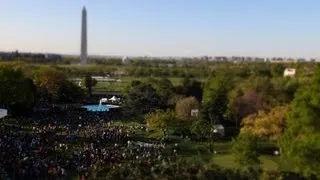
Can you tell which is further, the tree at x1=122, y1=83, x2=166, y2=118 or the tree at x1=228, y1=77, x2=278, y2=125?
the tree at x1=122, y1=83, x2=166, y2=118

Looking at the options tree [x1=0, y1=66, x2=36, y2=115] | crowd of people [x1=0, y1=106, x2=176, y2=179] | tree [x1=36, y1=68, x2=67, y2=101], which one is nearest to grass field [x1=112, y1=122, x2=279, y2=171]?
crowd of people [x1=0, y1=106, x2=176, y2=179]

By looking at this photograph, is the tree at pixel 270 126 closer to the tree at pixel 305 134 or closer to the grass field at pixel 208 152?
the grass field at pixel 208 152

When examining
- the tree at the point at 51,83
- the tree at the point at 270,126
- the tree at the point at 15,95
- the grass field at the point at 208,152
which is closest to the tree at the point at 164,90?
the tree at the point at 51,83

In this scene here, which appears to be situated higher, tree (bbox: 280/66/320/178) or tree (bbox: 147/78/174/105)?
tree (bbox: 280/66/320/178)

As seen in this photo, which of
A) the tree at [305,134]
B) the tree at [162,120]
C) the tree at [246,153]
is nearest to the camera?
the tree at [305,134]

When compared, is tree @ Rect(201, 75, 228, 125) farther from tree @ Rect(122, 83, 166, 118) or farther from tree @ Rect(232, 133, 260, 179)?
tree @ Rect(232, 133, 260, 179)

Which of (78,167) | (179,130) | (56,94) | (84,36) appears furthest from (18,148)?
(84,36)

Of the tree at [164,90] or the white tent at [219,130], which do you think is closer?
the white tent at [219,130]
